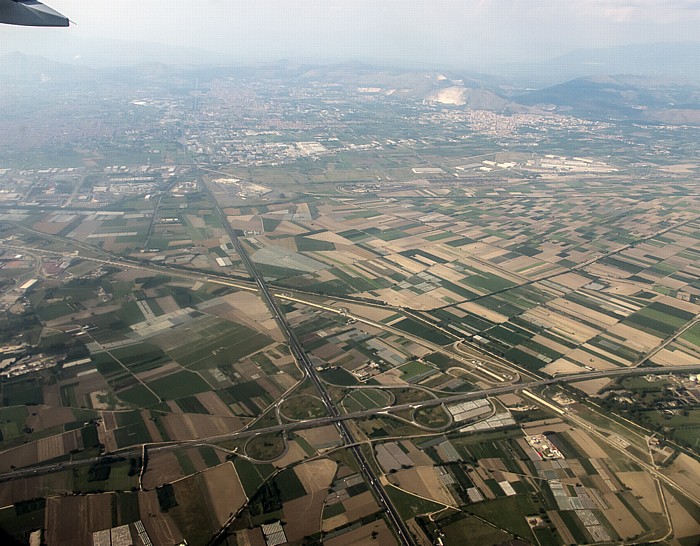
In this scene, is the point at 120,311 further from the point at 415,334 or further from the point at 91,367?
the point at 415,334

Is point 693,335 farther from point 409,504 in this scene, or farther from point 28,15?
point 28,15

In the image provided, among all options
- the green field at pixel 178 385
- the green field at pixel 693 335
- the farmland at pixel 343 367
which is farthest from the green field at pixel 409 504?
the green field at pixel 693 335

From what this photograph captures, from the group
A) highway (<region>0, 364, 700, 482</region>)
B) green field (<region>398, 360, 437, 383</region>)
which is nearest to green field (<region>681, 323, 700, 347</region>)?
highway (<region>0, 364, 700, 482</region>)

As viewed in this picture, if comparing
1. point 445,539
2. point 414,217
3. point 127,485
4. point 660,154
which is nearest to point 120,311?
point 127,485

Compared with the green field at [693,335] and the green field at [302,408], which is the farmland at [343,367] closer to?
the green field at [302,408]

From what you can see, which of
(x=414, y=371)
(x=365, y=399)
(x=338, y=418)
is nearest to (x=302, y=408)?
(x=338, y=418)
